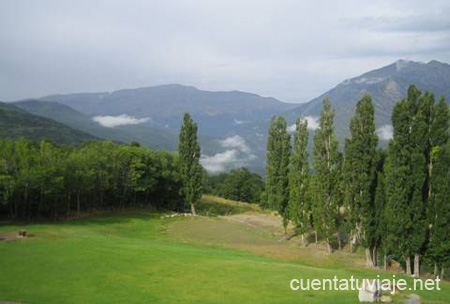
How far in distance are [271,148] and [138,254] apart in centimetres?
3722

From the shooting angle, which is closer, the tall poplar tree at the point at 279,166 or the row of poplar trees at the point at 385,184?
the row of poplar trees at the point at 385,184

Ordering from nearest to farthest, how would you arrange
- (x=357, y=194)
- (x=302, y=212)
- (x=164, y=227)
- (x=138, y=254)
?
(x=138, y=254), (x=357, y=194), (x=302, y=212), (x=164, y=227)

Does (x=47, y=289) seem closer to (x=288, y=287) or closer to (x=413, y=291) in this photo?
(x=288, y=287)

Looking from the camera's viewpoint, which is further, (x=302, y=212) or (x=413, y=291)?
(x=302, y=212)

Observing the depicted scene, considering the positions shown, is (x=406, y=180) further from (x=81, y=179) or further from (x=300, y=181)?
(x=81, y=179)

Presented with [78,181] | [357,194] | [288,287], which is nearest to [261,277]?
[288,287]

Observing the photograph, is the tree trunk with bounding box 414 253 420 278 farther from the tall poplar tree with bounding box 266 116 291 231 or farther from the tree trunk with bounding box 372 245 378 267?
the tall poplar tree with bounding box 266 116 291 231

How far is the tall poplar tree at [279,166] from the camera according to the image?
56969 mm

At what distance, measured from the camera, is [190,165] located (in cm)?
6862

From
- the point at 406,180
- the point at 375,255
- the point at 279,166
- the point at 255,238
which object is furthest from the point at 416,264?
the point at 279,166

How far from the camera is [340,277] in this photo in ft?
87.8

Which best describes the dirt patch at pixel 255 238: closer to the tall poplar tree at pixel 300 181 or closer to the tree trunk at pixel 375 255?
the tree trunk at pixel 375 255

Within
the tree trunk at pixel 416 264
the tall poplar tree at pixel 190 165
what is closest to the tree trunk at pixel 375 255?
the tree trunk at pixel 416 264

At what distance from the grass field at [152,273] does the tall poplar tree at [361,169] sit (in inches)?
171
